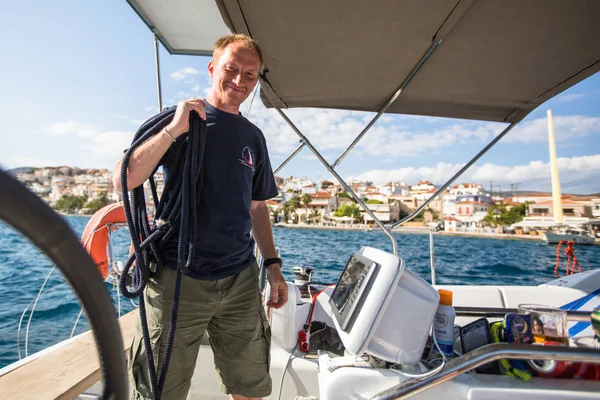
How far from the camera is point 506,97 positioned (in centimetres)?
224

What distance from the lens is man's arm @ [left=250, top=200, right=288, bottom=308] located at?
1651mm

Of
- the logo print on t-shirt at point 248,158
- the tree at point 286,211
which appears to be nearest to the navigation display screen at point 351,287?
the logo print on t-shirt at point 248,158

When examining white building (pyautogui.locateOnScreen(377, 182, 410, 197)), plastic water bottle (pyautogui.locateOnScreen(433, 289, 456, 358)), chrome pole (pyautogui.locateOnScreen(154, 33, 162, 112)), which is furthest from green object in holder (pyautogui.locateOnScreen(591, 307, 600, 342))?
white building (pyautogui.locateOnScreen(377, 182, 410, 197))

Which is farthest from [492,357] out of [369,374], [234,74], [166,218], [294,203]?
[294,203]

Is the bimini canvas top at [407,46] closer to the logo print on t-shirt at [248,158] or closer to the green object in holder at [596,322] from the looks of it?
the logo print on t-shirt at [248,158]

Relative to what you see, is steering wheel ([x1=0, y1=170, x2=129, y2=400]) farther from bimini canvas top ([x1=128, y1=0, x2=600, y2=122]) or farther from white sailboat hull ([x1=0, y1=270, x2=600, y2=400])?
bimini canvas top ([x1=128, y1=0, x2=600, y2=122])

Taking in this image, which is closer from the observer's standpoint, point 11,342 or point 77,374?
Answer: point 77,374

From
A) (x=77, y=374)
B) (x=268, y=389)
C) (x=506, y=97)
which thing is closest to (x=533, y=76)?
(x=506, y=97)

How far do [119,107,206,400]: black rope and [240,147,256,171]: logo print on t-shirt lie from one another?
0.18 meters

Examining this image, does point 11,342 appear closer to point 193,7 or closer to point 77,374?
point 77,374

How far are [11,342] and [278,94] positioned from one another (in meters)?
Result: 5.20

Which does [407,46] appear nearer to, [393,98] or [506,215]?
[393,98]

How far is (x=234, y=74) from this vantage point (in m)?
1.38

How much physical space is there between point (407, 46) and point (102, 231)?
235 centimetres
